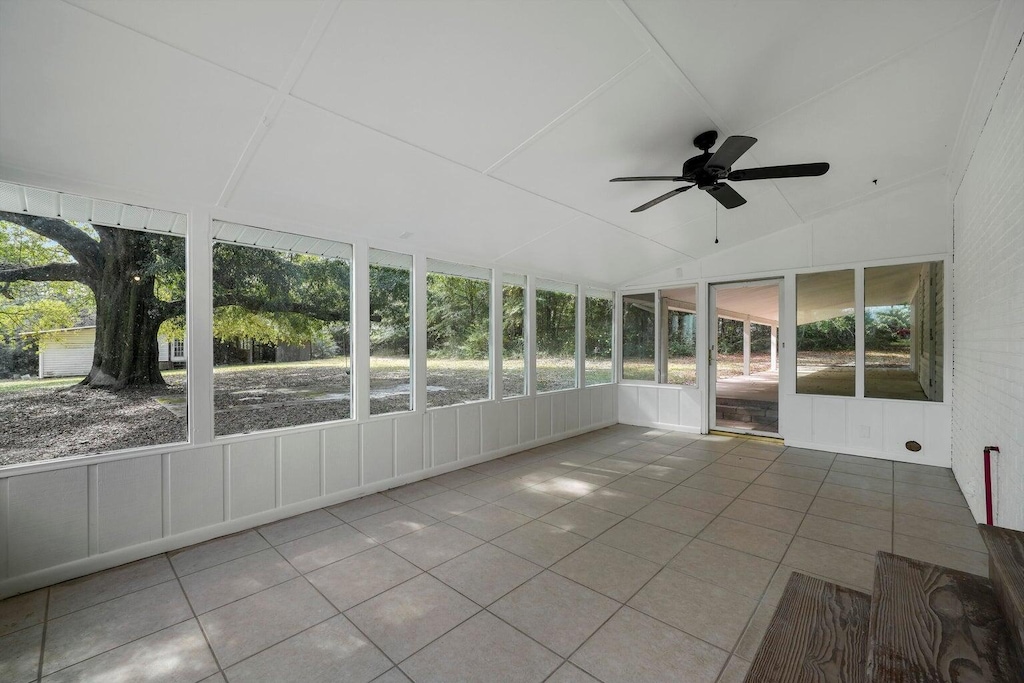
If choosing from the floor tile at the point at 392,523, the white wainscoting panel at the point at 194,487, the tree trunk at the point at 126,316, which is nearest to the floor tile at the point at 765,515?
the floor tile at the point at 392,523

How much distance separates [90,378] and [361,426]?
1.77 meters

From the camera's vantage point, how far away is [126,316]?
2732 millimetres

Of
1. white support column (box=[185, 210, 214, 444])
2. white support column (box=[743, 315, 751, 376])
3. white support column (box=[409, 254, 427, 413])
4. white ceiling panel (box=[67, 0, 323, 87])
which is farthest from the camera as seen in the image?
white support column (box=[743, 315, 751, 376])

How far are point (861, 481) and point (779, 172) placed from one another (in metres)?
3.21

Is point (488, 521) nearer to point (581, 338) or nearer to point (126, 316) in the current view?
point (126, 316)

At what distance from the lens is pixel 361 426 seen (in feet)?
12.3

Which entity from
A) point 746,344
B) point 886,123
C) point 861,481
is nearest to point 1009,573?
point 886,123

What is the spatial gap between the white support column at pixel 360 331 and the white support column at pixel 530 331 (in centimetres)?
217

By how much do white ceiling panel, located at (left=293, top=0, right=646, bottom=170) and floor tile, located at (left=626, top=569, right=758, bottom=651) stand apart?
9.12 feet

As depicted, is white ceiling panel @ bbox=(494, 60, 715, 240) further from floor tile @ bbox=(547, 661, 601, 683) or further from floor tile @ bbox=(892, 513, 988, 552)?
floor tile @ bbox=(892, 513, 988, 552)

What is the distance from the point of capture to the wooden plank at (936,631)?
2.76ft

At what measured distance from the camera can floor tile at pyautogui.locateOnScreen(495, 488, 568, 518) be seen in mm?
3395

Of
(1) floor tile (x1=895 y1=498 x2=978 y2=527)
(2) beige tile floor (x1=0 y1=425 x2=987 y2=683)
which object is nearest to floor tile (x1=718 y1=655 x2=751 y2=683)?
(2) beige tile floor (x1=0 y1=425 x2=987 y2=683)

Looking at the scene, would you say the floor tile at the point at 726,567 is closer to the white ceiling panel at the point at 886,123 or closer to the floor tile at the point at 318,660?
the floor tile at the point at 318,660
